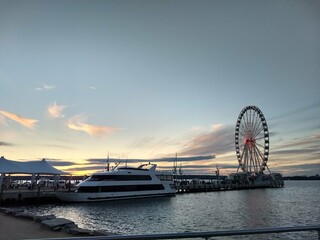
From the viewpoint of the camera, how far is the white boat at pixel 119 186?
130 ft

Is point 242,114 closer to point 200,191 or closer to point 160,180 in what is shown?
point 200,191

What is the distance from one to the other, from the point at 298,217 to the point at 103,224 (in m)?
18.4

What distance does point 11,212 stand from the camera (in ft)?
70.5

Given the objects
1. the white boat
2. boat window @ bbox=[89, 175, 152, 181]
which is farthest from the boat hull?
boat window @ bbox=[89, 175, 152, 181]

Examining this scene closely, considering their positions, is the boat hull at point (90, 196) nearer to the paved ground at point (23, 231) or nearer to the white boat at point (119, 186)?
the white boat at point (119, 186)

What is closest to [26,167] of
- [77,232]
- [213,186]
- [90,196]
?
[90,196]

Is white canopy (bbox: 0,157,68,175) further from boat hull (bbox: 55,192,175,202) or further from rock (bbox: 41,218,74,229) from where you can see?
rock (bbox: 41,218,74,229)

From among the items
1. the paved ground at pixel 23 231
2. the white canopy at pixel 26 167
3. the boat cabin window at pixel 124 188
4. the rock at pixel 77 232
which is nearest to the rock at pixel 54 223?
the paved ground at pixel 23 231

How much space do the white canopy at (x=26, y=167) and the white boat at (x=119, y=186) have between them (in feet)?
12.1

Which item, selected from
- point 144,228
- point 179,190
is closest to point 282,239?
point 144,228

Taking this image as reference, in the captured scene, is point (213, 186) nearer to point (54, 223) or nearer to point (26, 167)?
point (26, 167)

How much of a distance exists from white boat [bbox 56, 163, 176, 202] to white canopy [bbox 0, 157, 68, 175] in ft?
12.1

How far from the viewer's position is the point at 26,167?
3581cm

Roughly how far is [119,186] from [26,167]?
13277 mm
